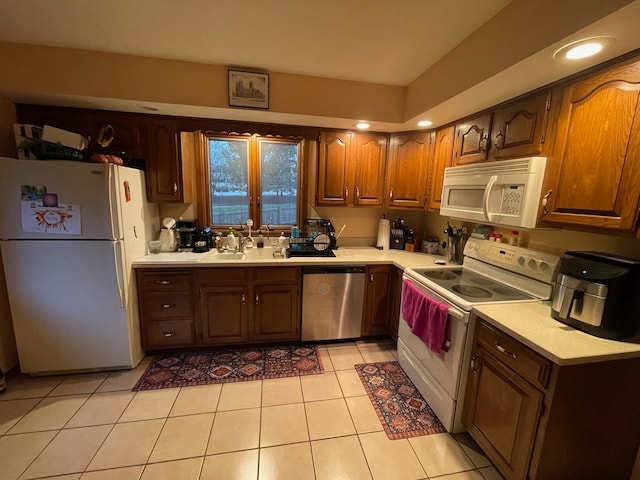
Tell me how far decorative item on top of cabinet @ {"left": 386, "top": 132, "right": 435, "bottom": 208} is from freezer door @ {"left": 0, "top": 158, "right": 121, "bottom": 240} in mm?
2451

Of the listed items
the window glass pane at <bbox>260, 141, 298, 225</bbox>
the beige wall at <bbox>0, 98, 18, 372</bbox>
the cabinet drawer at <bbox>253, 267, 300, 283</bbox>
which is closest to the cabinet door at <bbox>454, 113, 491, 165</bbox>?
the window glass pane at <bbox>260, 141, 298, 225</bbox>

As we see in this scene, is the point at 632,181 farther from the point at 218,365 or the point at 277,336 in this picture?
the point at 218,365

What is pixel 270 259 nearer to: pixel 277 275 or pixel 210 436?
pixel 277 275

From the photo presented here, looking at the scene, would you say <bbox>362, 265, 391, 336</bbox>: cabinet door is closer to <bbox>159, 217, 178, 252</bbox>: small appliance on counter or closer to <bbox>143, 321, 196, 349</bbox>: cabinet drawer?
<bbox>143, 321, 196, 349</bbox>: cabinet drawer

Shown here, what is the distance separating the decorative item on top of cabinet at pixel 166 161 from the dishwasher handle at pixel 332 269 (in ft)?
Answer: 4.42

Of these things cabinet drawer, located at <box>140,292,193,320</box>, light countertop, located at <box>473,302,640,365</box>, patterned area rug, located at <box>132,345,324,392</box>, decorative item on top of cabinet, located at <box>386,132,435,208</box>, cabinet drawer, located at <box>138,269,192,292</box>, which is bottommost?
patterned area rug, located at <box>132,345,324,392</box>

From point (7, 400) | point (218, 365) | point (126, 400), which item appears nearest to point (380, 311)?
point (218, 365)

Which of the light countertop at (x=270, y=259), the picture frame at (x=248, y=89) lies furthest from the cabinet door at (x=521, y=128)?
the picture frame at (x=248, y=89)

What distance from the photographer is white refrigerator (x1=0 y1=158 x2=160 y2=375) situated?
1.88 metres

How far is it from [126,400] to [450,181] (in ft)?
9.77

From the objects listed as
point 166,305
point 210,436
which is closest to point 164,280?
point 166,305

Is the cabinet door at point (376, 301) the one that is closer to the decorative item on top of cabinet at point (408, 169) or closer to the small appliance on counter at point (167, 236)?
the decorative item on top of cabinet at point (408, 169)

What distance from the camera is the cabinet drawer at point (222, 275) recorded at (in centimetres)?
237

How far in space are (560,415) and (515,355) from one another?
0.26 metres
